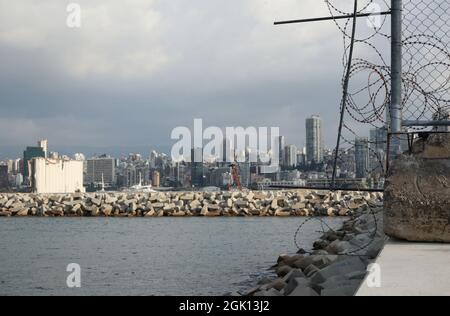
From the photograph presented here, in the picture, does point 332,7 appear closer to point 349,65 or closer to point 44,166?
point 349,65

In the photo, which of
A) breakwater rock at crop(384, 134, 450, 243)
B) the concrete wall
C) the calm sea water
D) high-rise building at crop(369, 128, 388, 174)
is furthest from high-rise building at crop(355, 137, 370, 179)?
the concrete wall

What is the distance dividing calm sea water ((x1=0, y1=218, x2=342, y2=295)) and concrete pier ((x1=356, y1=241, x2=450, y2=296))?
4.43 meters

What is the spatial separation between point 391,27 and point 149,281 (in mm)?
6392

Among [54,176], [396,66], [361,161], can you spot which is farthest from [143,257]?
[54,176]

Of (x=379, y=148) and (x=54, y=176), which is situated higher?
(x=379, y=148)

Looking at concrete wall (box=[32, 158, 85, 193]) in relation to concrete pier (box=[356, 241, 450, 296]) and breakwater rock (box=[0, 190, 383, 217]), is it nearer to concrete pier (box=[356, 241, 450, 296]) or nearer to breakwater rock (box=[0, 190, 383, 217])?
breakwater rock (box=[0, 190, 383, 217])

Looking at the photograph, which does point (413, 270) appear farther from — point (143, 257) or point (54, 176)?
point (54, 176)

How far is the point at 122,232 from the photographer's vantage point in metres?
22.6

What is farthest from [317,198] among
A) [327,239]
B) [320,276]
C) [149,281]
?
[320,276]

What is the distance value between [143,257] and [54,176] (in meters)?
60.4

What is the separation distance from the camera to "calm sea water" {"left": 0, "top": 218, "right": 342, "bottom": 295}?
35.7ft

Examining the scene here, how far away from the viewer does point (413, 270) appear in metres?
4.95

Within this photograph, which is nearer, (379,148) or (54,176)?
(379,148)

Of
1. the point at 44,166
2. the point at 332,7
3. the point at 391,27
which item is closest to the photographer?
the point at 391,27
